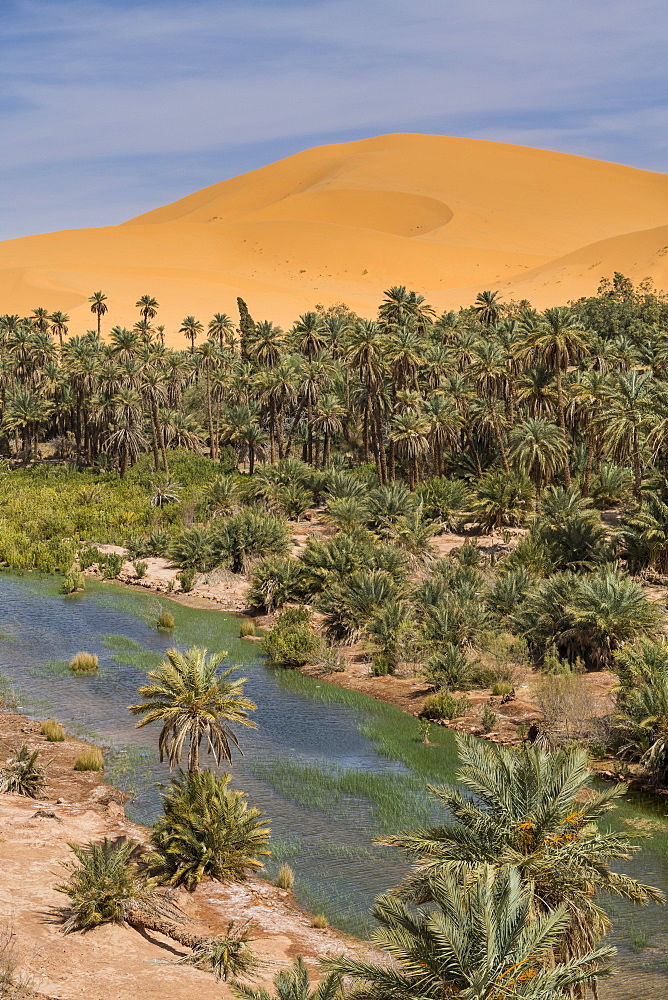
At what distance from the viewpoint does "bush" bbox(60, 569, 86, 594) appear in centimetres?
3975

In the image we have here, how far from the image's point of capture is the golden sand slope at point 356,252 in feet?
390

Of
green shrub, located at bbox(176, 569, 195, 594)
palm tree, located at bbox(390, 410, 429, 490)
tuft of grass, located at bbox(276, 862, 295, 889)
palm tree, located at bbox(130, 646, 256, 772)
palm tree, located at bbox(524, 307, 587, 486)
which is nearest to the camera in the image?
tuft of grass, located at bbox(276, 862, 295, 889)

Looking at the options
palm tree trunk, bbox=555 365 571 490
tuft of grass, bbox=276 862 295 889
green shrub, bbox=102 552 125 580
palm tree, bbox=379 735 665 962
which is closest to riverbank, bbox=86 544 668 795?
tuft of grass, bbox=276 862 295 889

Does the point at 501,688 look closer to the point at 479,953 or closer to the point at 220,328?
the point at 479,953

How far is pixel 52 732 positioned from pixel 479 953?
52.3 feet

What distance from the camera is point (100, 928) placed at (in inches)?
549

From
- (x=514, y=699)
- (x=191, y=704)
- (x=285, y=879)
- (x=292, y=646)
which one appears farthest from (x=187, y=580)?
(x=285, y=879)

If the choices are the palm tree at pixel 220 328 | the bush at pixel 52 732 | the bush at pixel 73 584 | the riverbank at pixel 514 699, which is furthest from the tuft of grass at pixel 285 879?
the palm tree at pixel 220 328

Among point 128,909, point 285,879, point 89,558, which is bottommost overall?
point 285,879

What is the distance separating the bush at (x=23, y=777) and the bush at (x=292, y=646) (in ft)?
35.7

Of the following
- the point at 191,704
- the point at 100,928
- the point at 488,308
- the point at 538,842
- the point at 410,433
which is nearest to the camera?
the point at 538,842

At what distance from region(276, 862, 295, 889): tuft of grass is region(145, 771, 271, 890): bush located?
1.28ft

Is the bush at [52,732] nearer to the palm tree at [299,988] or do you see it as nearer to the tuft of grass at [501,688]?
the tuft of grass at [501,688]

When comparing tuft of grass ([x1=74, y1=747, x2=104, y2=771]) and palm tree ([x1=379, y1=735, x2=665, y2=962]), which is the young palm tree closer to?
palm tree ([x1=379, y1=735, x2=665, y2=962])
